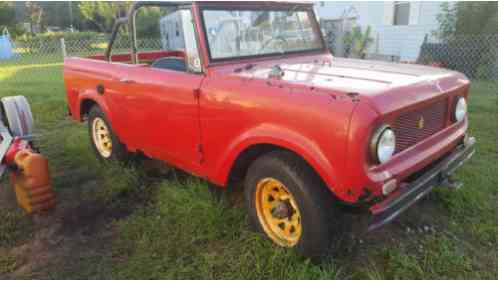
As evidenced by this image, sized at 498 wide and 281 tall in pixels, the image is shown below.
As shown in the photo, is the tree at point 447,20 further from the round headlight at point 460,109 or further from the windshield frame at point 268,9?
the round headlight at point 460,109

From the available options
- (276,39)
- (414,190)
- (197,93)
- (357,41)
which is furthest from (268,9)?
(357,41)

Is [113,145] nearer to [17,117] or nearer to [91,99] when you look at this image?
[91,99]

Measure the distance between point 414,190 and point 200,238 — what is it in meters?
1.54

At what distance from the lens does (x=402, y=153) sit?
94.7 inches

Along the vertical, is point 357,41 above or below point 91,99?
above

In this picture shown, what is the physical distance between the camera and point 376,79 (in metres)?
2.66

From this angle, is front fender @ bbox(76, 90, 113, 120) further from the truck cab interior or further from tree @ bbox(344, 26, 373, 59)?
tree @ bbox(344, 26, 373, 59)

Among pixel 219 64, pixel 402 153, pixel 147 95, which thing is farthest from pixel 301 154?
pixel 147 95

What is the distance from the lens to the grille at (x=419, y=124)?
240cm

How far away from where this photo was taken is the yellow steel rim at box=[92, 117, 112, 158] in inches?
175

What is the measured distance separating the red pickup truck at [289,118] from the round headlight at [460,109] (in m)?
0.01

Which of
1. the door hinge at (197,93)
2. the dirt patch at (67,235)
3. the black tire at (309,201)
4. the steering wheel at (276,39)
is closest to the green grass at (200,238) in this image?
the dirt patch at (67,235)

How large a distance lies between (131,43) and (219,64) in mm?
1215

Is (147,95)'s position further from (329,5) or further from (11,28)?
(11,28)
